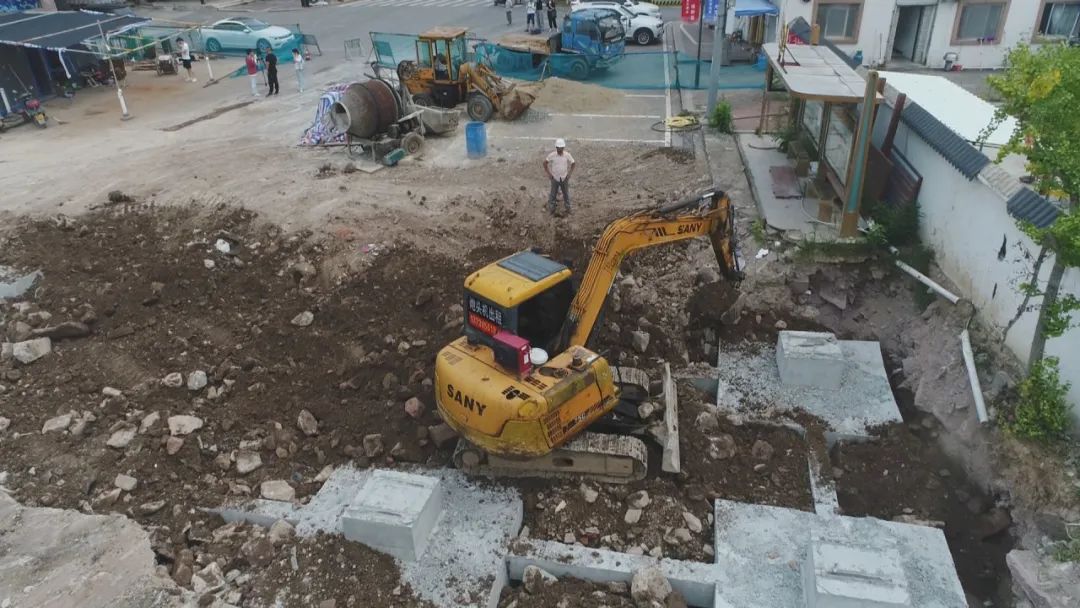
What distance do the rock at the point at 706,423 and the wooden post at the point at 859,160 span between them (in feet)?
14.5

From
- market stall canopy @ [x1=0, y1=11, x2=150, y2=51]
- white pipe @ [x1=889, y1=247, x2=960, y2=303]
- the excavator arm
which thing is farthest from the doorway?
market stall canopy @ [x1=0, y1=11, x2=150, y2=51]

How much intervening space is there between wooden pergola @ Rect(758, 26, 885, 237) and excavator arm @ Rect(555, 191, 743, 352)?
3.27 meters

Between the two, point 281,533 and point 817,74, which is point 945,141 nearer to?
point 817,74

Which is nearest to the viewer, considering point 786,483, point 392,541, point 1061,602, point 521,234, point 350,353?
point 1061,602

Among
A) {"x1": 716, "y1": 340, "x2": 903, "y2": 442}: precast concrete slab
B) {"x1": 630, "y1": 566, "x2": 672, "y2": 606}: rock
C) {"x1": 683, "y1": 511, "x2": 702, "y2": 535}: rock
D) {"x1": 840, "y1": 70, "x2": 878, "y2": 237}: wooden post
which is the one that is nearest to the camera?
{"x1": 630, "y1": 566, "x2": 672, "y2": 606}: rock

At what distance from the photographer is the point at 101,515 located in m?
7.60

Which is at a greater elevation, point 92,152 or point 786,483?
point 92,152

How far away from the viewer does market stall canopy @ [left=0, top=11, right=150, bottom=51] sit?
784 inches

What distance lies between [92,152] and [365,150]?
6625 mm

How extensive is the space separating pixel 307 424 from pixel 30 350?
426 cm

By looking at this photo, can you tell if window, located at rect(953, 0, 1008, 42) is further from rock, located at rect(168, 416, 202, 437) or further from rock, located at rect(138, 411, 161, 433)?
rock, located at rect(138, 411, 161, 433)

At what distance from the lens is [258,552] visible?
7.24 metres

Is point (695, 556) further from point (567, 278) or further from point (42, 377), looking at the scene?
point (42, 377)

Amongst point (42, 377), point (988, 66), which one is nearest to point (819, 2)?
point (988, 66)
